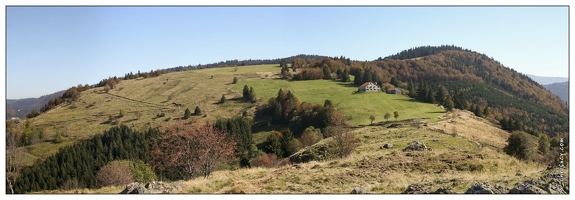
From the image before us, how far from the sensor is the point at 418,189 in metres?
13.0

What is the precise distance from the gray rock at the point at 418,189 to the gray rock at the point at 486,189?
A: 1.37 metres

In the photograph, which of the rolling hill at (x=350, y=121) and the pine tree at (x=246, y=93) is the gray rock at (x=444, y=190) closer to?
the rolling hill at (x=350, y=121)

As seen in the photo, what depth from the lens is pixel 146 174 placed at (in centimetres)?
5428

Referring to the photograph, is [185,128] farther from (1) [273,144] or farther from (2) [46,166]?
(2) [46,166]

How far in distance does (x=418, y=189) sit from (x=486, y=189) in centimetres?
233

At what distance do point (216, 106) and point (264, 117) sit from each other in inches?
775

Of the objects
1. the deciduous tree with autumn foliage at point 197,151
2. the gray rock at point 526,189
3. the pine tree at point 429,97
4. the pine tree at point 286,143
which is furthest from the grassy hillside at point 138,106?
the gray rock at point 526,189

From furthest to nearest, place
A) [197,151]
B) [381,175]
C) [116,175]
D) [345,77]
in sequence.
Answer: [345,77]
[116,175]
[197,151]
[381,175]

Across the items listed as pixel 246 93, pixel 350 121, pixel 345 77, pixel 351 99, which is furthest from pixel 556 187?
pixel 345 77

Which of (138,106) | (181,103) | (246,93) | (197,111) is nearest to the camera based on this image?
(197,111)

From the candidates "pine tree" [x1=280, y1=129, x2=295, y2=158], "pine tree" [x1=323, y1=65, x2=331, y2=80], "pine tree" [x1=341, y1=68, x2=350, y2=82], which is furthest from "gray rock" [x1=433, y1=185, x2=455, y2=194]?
"pine tree" [x1=323, y1=65, x2=331, y2=80]

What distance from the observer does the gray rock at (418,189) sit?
498 inches

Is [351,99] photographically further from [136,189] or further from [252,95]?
[136,189]

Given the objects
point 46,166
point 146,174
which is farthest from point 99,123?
point 146,174
